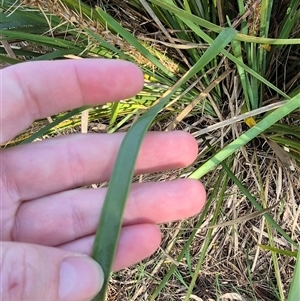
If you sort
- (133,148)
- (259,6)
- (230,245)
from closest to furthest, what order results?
(133,148) → (259,6) → (230,245)

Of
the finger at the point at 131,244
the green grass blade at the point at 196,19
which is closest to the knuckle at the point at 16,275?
the finger at the point at 131,244

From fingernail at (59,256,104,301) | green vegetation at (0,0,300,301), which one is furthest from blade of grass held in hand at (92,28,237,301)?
green vegetation at (0,0,300,301)

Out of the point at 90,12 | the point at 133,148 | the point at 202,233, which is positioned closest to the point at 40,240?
the point at 133,148

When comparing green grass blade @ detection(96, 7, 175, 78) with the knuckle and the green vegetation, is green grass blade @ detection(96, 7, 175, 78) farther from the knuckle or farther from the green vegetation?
the knuckle

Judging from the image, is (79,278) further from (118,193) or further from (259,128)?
(259,128)

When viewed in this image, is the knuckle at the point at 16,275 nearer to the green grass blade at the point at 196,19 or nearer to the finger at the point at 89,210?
the finger at the point at 89,210

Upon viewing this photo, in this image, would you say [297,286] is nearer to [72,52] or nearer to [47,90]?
[47,90]
